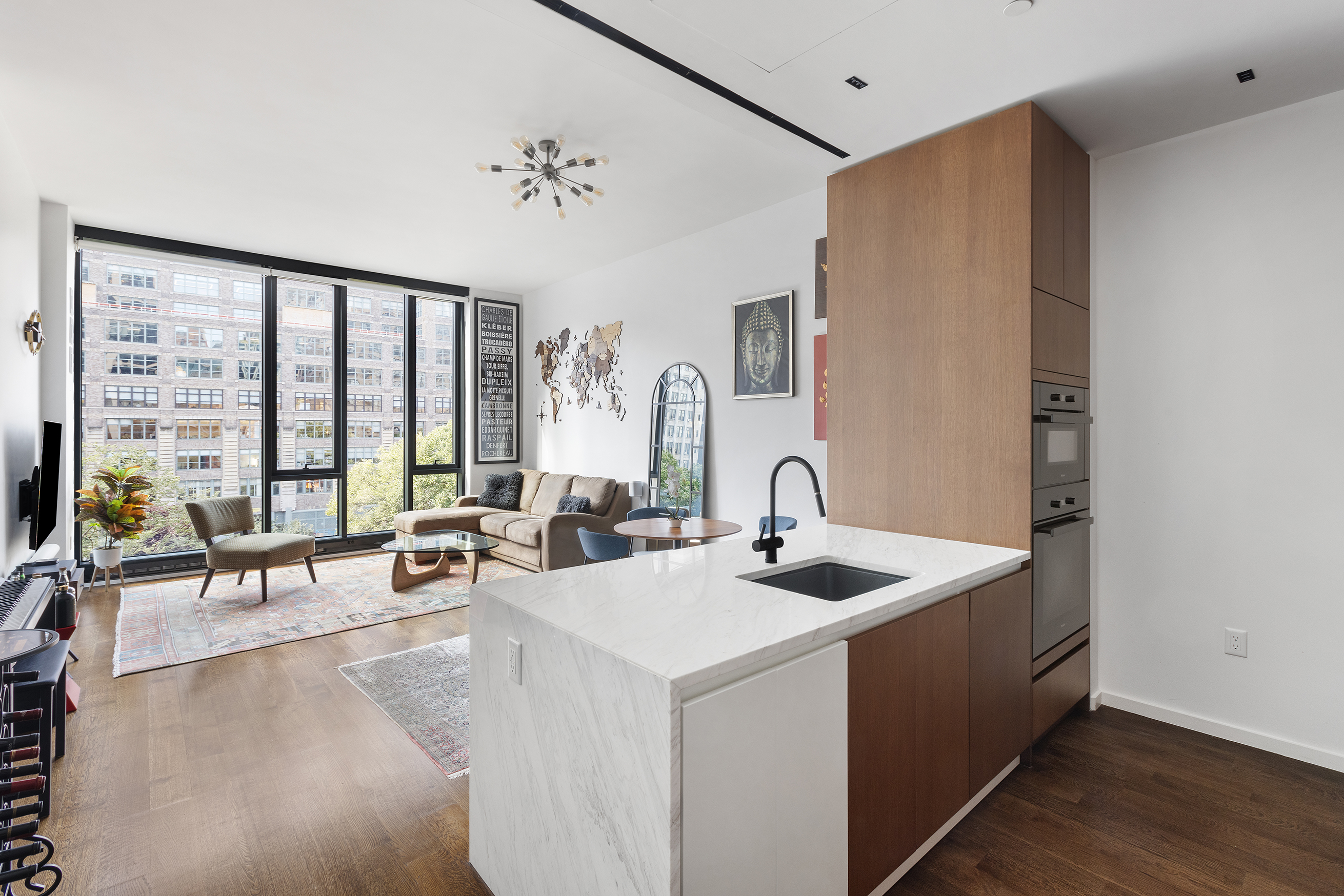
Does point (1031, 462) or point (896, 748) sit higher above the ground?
point (1031, 462)

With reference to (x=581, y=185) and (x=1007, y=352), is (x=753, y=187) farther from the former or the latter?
(x=1007, y=352)

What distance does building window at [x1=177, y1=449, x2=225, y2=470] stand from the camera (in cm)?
555

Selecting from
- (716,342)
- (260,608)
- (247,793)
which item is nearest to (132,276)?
(260,608)

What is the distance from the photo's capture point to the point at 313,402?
616 centimetres

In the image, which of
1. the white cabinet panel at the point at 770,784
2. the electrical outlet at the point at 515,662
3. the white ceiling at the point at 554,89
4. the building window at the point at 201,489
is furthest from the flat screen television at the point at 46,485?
the white cabinet panel at the point at 770,784

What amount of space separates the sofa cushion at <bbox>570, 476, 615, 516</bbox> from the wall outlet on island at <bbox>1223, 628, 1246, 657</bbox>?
4.14 m

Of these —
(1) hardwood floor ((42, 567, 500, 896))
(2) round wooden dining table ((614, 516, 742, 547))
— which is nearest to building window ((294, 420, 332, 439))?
(1) hardwood floor ((42, 567, 500, 896))

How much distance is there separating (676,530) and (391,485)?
4051 millimetres

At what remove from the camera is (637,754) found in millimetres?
1137

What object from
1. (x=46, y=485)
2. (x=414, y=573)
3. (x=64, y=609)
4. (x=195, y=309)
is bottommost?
(x=414, y=573)

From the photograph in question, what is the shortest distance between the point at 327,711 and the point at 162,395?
13.8 feet

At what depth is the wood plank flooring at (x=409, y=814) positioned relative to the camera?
1.76 meters

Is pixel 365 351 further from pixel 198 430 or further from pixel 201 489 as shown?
pixel 201 489

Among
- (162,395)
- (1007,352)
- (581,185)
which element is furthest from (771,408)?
(162,395)
